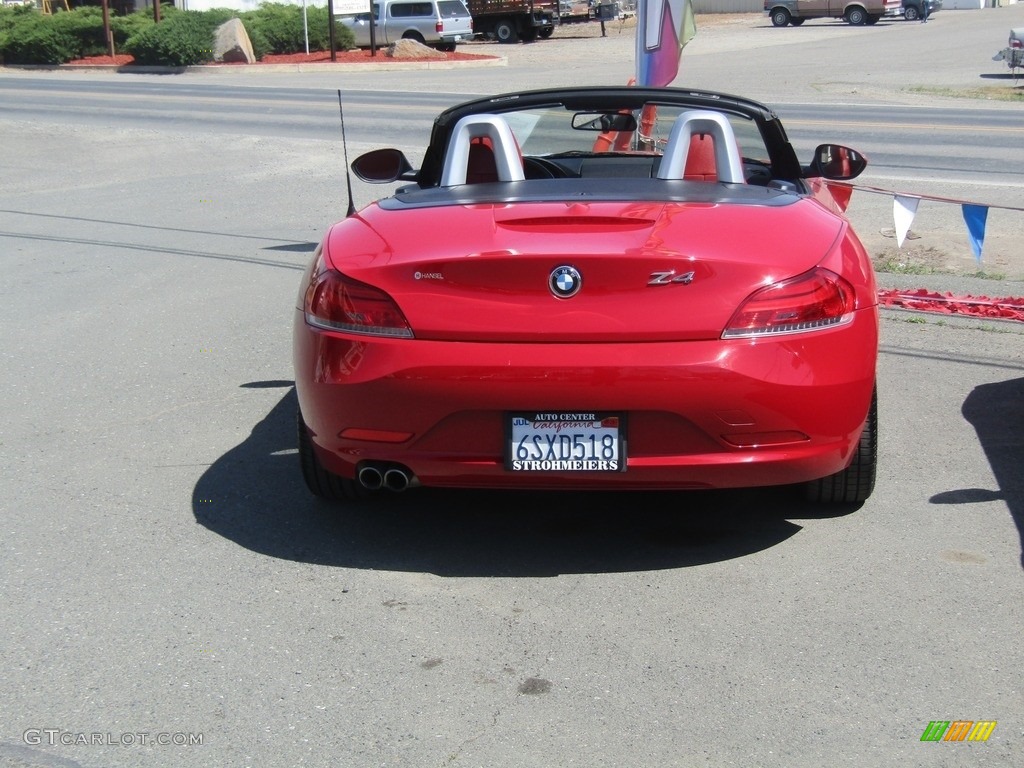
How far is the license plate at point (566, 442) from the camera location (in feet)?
13.1

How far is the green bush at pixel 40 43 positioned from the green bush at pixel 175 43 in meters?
3.46

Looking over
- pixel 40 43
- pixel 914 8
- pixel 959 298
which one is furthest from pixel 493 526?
pixel 914 8

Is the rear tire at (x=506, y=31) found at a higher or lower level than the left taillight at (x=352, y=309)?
lower

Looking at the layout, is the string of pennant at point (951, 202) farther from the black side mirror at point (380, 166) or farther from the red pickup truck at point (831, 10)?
the red pickup truck at point (831, 10)

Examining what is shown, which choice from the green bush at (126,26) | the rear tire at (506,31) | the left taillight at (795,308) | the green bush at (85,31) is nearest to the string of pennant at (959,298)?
the left taillight at (795,308)

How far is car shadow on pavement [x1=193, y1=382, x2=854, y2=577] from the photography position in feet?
14.4

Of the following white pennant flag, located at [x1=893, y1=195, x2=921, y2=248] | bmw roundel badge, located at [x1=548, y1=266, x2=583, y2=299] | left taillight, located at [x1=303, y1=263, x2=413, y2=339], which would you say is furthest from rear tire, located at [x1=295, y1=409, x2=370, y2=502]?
white pennant flag, located at [x1=893, y1=195, x2=921, y2=248]

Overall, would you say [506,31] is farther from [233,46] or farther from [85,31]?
[85,31]

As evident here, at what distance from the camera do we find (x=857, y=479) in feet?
15.1

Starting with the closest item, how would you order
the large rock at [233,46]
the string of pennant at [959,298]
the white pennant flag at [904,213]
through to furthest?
the string of pennant at [959,298] < the white pennant flag at [904,213] < the large rock at [233,46]

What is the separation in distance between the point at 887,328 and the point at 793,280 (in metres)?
3.81

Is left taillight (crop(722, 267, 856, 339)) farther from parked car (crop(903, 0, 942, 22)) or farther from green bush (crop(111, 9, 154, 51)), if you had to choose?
parked car (crop(903, 0, 942, 22))

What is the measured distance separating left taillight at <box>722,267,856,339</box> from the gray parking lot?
2.68 feet

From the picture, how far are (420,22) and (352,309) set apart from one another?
42.1 meters
